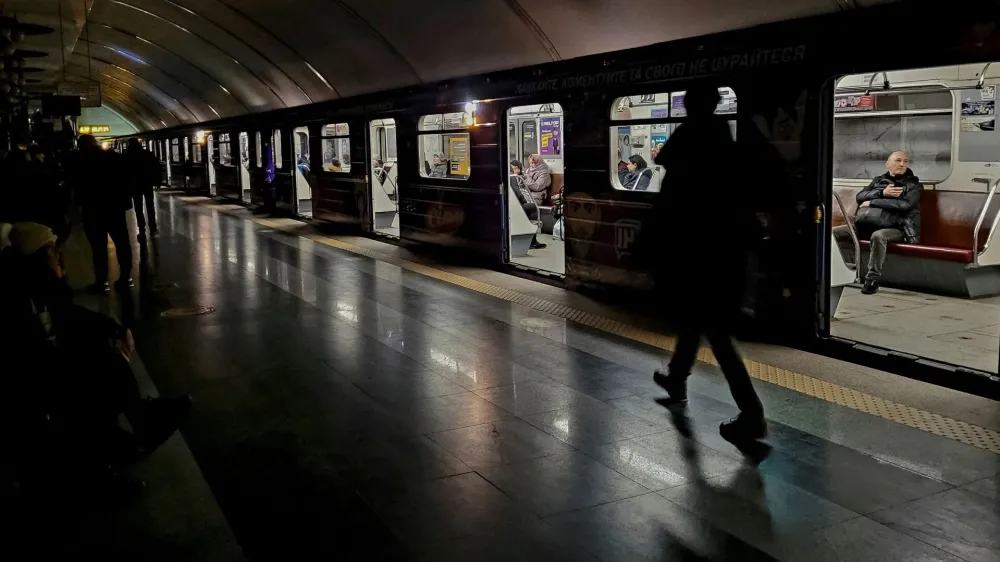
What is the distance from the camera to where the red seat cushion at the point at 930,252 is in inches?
330

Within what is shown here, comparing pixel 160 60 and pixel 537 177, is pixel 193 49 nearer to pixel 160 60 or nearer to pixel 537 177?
pixel 160 60

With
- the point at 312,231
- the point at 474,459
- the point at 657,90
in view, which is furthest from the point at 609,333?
the point at 312,231

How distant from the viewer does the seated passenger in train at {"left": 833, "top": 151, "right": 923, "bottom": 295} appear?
8828 millimetres

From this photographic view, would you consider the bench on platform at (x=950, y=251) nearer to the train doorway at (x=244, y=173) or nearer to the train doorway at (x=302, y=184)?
the train doorway at (x=302, y=184)

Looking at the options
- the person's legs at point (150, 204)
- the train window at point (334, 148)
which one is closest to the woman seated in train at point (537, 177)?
the train window at point (334, 148)

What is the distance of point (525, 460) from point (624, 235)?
177 inches

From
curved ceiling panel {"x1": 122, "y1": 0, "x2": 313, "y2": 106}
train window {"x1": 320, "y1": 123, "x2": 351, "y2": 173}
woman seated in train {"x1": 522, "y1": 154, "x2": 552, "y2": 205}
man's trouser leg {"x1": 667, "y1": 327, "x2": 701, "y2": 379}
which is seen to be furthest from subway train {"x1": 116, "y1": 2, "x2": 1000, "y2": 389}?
curved ceiling panel {"x1": 122, "y1": 0, "x2": 313, "y2": 106}

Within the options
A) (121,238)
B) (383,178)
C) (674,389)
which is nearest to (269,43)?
(383,178)

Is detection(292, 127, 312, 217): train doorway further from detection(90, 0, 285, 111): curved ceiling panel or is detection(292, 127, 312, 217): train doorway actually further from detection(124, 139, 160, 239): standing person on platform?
detection(124, 139, 160, 239): standing person on platform

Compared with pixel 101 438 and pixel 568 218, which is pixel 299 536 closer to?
pixel 101 438

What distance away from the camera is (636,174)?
35.3 feet

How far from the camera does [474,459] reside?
446 cm

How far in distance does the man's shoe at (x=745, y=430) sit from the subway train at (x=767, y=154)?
79cm

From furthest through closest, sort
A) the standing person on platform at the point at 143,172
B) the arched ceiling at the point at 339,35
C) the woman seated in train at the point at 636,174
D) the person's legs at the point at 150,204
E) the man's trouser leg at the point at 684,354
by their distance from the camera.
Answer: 1. the person's legs at the point at 150,204
2. the standing person on platform at the point at 143,172
3. the woman seated in train at the point at 636,174
4. the arched ceiling at the point at 339,35
5. the man's trouser leg at the point at 684,354
